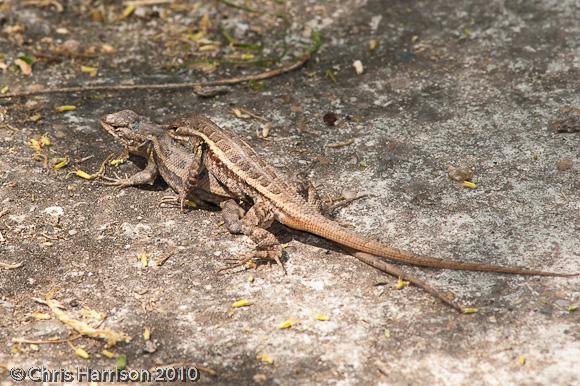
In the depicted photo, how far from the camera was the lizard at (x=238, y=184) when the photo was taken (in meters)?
4.78

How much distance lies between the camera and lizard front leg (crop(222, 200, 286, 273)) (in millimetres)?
4930

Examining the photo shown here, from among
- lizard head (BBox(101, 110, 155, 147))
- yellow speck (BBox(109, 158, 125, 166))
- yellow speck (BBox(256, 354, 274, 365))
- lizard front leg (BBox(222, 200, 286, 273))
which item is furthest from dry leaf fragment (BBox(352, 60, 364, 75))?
yellow speck (BBox(256, 354, 274, 365))

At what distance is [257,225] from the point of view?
5.11 metres

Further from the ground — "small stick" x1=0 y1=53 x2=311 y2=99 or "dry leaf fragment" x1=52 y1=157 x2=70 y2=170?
"small stick" x1=0 y1=53 x2=311 y2=99

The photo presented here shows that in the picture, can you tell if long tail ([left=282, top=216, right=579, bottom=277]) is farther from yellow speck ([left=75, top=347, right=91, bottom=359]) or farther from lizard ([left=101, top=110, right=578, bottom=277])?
yellow speck ([left=75, top=347, right=91, bottom=359])

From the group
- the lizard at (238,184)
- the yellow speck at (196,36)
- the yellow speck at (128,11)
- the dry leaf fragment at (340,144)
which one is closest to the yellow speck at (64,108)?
the lizard at (238,184)

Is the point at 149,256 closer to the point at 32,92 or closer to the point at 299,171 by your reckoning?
the point at 299,171

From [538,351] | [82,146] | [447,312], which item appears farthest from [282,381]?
[82,146]

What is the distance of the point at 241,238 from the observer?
5227mm

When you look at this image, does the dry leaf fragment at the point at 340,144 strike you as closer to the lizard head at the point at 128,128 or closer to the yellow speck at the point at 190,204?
the yellow speck at the point at 190,204

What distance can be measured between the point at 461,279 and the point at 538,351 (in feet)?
2.24

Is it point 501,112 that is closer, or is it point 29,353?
point 29,353

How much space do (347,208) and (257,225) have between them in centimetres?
69

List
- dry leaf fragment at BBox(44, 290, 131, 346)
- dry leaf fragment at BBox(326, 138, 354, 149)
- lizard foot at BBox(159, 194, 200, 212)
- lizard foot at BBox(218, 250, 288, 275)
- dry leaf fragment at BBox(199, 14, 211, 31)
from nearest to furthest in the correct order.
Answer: dry leaf fragment at BBox(44, 290, 131, 346)
lizard foot at BBox(218, 250, 288, 275)
lizard foot at BBox(159, 194, 200, 212)
dry leaf fragment at BBox(326, 138, 354, 149)
dry leaf fragment at BBox(199, 14, 211, 31)
